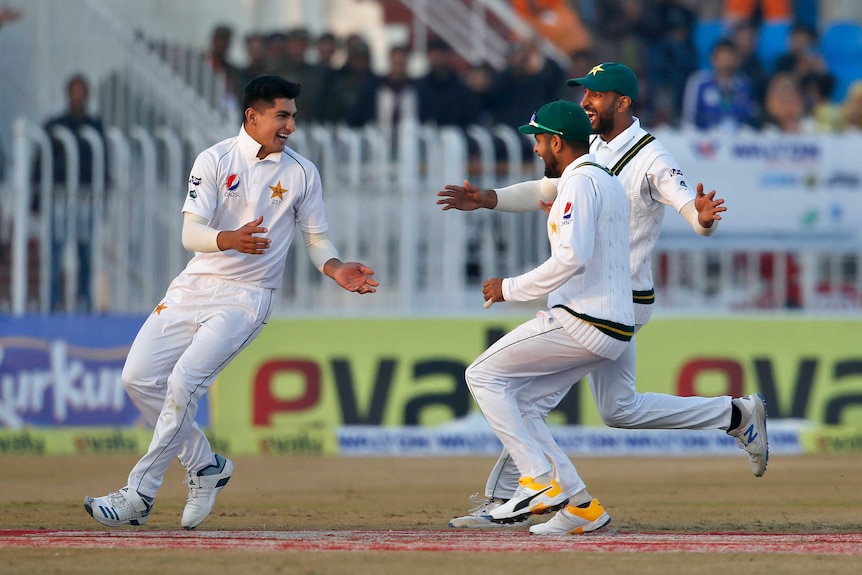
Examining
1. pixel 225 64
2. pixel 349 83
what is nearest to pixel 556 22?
pixel 349 83

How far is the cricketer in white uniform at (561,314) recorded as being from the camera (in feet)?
23.9

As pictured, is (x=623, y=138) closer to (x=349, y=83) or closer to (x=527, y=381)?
(x=527, y=381)

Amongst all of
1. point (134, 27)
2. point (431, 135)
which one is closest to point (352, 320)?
point (431, 135)

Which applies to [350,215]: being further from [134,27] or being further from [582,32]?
[582,32]

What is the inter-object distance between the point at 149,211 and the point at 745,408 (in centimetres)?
734

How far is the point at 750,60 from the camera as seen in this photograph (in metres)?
17.9

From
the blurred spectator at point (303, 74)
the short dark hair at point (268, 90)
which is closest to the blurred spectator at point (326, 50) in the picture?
the blurred spectator at point (303, 74)

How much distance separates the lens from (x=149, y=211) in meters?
13.9

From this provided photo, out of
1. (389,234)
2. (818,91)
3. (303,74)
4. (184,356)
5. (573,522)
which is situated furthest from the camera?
(818,91)

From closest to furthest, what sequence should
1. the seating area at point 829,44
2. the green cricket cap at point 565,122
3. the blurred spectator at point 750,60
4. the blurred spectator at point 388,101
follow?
the green cricket cap at point 565,122 → the blurred spectator at point 388,101 → the blurred spectator at point 750,60 → the seating area at point 829,44

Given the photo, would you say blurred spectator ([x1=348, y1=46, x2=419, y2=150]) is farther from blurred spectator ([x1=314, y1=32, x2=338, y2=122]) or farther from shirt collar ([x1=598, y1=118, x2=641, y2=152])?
shirt collar ([x1=598, y1=118, x2=641, y2=152])

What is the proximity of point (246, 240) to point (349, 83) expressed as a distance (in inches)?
358

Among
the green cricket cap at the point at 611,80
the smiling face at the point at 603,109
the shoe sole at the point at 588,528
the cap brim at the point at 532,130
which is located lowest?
the shoe sole at the point at 588,528

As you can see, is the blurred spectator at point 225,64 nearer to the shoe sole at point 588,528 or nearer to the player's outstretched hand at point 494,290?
the player's outstretched hand at point 494,290
